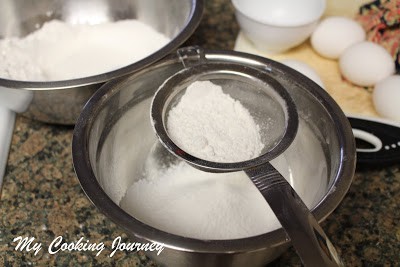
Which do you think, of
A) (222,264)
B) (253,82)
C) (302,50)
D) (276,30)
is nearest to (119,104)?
(253,82)

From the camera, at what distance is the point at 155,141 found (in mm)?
860

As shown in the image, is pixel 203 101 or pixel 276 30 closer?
pixel 203 101

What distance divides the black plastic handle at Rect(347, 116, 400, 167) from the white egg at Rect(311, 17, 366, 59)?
245 millimetres

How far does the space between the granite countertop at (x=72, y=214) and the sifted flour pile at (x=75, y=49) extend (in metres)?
0.12

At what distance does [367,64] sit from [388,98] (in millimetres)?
99

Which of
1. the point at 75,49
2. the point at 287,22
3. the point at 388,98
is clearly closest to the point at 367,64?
the point at 388,98

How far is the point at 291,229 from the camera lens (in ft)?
1.84

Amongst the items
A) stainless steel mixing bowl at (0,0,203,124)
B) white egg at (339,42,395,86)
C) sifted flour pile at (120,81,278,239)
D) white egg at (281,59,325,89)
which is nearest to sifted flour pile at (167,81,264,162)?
sifted flour pile at (120,81,278,239)

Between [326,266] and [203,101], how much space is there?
1.13 feet

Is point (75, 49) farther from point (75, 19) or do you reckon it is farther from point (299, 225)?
point (299, 225)

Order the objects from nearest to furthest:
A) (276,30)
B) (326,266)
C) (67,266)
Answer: (326,266) < (67,266) < (276,30)

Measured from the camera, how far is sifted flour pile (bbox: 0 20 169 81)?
3.20ft

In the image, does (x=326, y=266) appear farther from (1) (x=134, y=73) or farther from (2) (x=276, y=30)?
(2) (x=276, y=30)

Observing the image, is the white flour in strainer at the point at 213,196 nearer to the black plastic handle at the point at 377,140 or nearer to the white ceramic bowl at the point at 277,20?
the black plastic handle at the point at 377,140
